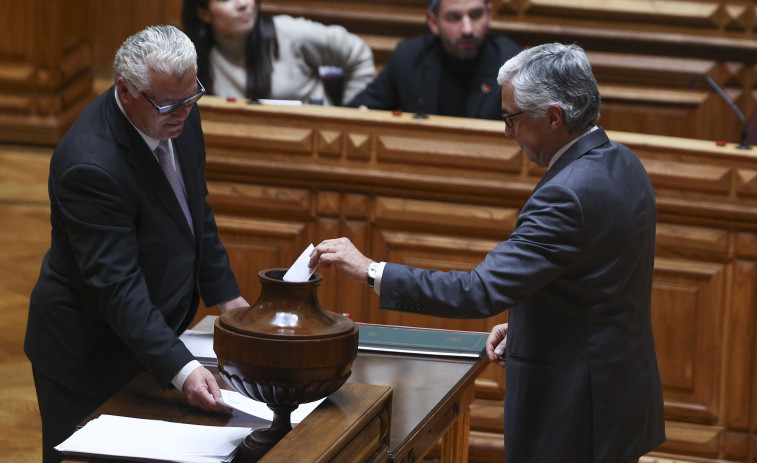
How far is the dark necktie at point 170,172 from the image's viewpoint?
7.46ft

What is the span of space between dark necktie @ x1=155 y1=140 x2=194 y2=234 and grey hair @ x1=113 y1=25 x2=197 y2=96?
0.64ft

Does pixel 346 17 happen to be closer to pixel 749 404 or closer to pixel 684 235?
pixel 684 235

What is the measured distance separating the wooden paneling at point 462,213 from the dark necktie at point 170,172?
A: 1.32m

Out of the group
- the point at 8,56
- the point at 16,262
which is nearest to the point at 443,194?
the point at 16,262

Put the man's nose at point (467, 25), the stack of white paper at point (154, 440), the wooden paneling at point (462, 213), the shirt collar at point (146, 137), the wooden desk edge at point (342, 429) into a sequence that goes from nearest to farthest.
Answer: the wooden desk edge at point (342, 429), the stack of white paper at point (154, 440), the shirt collar at point (146, 137), the wooden paneling at point (462, 213), the man's nose at point (467, 25)

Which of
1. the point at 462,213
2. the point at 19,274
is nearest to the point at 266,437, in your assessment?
the point at 462,213

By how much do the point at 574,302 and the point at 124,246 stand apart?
0.90 m

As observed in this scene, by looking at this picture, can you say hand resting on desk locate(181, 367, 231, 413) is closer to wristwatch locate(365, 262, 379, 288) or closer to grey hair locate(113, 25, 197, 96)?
wristwatch locate(365, 262, 379, 288)

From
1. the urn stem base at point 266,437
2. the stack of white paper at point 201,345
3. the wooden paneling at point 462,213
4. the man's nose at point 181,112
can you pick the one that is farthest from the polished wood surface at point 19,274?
the urn stem base at point 266,437

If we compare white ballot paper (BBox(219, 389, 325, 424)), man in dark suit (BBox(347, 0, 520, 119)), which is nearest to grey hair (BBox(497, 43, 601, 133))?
white ballot paper (BBox(219, 389, 325, 424))

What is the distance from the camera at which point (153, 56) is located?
2059mm

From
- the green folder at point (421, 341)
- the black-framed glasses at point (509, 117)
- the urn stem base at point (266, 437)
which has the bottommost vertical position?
the green folder at point (421, 341)

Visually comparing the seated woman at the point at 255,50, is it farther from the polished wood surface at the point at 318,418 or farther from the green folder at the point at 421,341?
the polished wood surface at the point at 318,418

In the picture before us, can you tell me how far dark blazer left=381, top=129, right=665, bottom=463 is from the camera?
6.72ft
